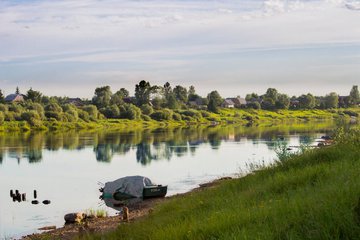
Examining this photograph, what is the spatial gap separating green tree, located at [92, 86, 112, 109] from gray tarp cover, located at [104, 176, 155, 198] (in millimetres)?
124343

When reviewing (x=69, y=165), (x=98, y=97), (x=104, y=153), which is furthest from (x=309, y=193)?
(x=98, y=97)

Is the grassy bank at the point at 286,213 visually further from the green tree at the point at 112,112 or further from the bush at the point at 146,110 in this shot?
the bush at the point at 146,110

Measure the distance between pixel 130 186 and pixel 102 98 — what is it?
129 metres

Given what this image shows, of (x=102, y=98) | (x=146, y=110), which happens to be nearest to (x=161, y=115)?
(x=146, y=110)

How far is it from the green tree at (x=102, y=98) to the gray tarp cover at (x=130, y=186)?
408 feet

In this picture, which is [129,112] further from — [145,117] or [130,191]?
[130,191]

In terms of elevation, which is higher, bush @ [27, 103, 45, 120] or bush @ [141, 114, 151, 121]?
bush @ [27, 103, 45, 120]

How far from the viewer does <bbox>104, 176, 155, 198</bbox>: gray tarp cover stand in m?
34.4

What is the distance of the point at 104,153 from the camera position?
6366 centimetres

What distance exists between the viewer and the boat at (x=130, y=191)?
3409 cm

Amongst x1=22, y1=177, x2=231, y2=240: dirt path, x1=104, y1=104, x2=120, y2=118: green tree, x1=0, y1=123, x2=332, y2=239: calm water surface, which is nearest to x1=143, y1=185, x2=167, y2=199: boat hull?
x1=22, y1=177, x2=231, y2=240: dirt path

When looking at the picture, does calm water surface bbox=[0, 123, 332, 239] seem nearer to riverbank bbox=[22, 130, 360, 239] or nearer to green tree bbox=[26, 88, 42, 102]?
riverbank bbox=[22, 130, 360, 239]

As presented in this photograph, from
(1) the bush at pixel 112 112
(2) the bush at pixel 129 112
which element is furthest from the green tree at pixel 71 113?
(2) the bush at pixel 129 112

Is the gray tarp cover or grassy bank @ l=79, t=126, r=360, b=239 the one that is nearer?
grassy bank @ l=79, t=126, r=360, b=239
